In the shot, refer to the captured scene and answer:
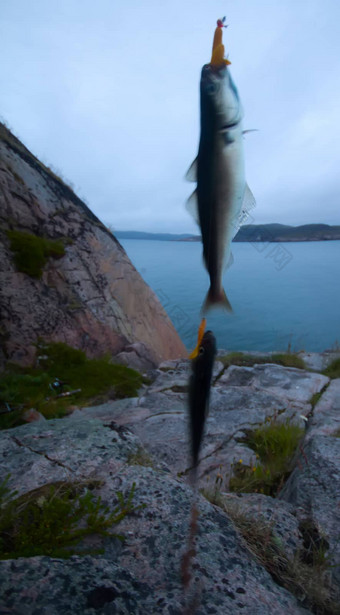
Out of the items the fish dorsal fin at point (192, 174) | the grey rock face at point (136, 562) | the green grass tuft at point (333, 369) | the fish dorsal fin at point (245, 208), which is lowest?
the green grass tuft at point (333, 369)

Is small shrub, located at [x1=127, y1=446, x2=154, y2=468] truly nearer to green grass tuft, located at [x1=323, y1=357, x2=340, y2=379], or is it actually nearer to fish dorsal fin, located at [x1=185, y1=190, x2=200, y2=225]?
fish dorsal fin, located at [x1=185, y1=190, x2=200, y2=225]

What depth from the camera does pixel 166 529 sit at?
1833 millimetres

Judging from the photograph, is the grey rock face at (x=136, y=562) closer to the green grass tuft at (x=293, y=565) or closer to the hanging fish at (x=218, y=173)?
the green grass tuft at (x=293, y=565)

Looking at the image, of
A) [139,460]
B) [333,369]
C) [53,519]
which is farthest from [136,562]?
[333,369]

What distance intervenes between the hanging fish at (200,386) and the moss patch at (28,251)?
517 cm

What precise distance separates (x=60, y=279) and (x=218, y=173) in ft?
18.9

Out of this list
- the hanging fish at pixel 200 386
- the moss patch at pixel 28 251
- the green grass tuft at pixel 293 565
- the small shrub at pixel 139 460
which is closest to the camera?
the hanging fish at pixel 200 386

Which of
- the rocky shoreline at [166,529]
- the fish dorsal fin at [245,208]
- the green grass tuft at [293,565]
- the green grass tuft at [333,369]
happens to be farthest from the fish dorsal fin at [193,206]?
the green grass tuft at [333,369]

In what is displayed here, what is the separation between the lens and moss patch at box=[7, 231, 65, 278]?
226 inches

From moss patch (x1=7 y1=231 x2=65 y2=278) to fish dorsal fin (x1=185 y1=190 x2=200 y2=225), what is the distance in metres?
5.27

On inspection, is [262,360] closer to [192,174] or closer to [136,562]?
[136,562]

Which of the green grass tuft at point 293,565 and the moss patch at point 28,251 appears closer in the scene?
the green grass tuft at point 293,565

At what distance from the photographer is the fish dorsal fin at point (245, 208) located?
3.50 ft

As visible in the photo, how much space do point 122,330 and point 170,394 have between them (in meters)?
2.13
